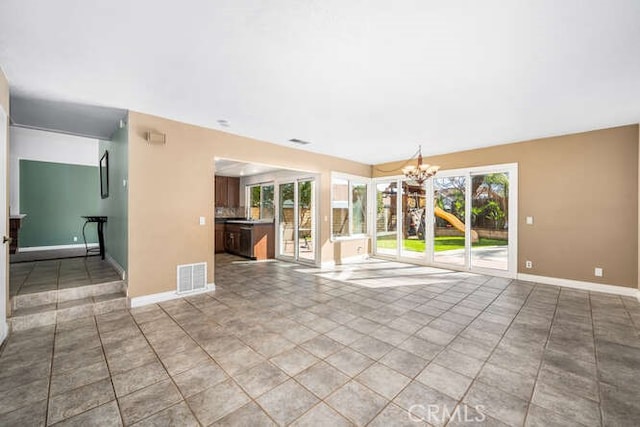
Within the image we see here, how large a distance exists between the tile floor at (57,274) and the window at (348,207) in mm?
4481

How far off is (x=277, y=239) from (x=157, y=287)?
3.81 m

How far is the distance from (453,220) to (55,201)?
9873mm

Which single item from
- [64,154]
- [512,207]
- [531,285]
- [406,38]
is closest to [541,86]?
[406,38]

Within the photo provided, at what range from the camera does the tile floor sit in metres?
3.54

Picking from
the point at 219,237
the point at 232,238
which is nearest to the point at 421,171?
the point at 232,238

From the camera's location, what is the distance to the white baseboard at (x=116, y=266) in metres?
3.89

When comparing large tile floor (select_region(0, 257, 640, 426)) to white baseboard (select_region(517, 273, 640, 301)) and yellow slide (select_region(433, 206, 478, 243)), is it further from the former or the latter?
yellow slide (select_region(433, 206, 478, 243))

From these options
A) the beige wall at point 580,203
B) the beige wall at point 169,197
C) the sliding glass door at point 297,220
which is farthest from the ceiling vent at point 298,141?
the beige wall at point 580,203

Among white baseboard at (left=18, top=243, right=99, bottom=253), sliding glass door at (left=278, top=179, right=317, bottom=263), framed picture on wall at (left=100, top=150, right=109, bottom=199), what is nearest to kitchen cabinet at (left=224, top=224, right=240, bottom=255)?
sliding glass door at (left=278, top=179, right=317, bottom=263)

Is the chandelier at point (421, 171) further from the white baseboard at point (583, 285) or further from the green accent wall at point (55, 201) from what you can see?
the green accent wall at point (55, 201)

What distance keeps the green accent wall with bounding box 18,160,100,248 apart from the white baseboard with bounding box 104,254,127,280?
9.58 ft

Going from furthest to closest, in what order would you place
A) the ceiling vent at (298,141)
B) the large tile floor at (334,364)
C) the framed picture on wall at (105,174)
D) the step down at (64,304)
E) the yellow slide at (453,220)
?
the yellow slide at (453,220)
the framed picture on wall at (105,174)
the ceiling vent at (298,141)
the step down at (64,304)
the large tile floor at (334,364)

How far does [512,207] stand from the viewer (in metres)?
5.12

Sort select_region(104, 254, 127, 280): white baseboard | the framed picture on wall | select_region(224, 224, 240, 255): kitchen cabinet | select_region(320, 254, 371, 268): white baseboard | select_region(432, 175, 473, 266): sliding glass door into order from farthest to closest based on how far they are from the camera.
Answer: select_region(224, 224, 240, 255): kitchen cabinet → select_region(320, 254, 371, 268): white baseboard → select_region(432, 175, 473, 266): sliding glass door → the framed picture on wall → select_region(104, 254, 127, 280): white baseboard
